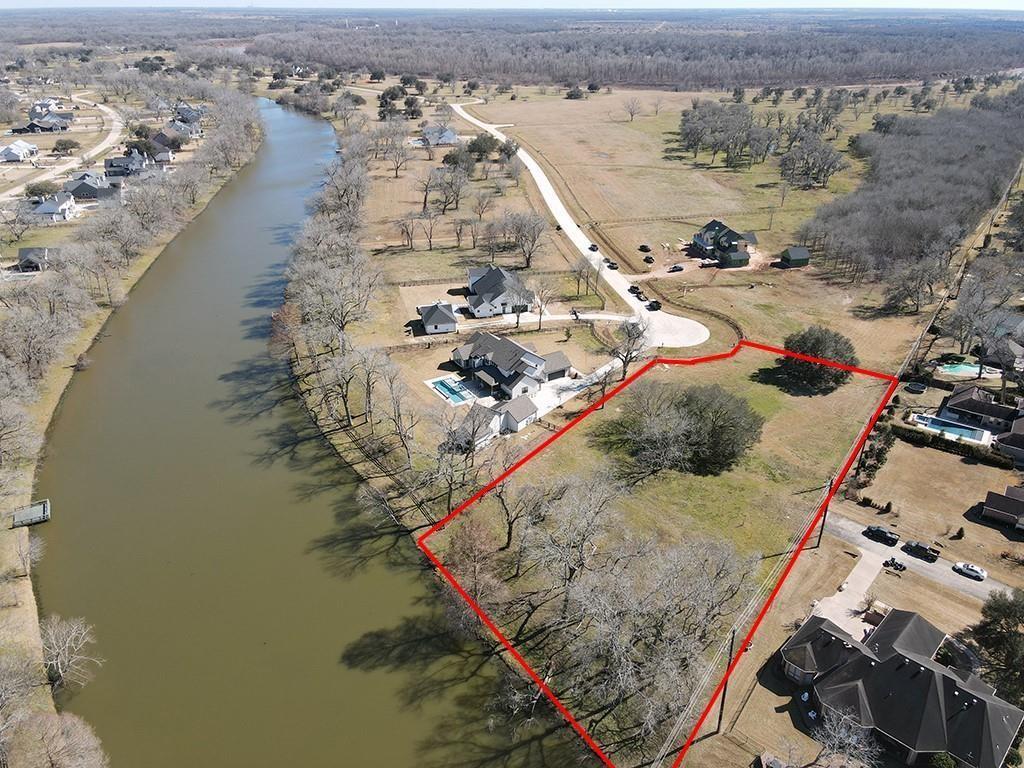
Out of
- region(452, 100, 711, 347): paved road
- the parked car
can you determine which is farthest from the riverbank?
region(452, 100, 711, 347): paved road

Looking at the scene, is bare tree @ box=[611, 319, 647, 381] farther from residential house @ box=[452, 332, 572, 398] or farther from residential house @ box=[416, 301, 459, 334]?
residential house @ box=[416, 301, 459, 334]

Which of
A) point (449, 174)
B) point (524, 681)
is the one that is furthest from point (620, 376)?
point (449, 174)

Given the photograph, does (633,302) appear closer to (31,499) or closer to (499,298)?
(499,298)

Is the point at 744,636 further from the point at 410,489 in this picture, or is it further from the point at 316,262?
the point at 316,262

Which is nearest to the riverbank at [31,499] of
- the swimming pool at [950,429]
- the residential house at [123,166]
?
the residential house at [123,166]

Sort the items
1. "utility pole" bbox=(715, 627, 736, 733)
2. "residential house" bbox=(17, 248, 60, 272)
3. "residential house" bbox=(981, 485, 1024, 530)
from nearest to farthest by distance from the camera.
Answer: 1. "utility pole" bbox=(715, 627, 736, 733)
2. "residential house" bbox=(981, 485, 1024, 530)
3. "residential house" bbox=(17, 248, 60, 272)

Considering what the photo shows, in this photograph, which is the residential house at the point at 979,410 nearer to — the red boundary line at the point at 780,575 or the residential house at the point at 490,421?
the red boundary line at the point at 780,575
